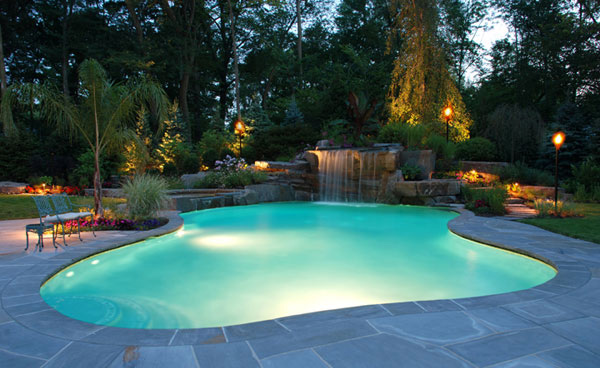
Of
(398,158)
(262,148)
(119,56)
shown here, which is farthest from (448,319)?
(119,56)

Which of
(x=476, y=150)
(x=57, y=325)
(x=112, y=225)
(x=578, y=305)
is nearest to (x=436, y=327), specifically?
(x=578, y=305)

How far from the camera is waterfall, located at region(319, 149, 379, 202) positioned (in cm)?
1145

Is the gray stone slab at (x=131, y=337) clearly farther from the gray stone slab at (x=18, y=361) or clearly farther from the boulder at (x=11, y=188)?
the boulder at (x=11, y=188)

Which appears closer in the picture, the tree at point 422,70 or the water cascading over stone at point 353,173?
the water cascading over stone at point 353,173

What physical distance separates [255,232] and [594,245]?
5.63m

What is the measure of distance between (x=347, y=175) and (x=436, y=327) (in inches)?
380

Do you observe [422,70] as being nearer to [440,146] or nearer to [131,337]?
[440,146]

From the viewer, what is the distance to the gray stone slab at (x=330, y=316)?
2.43 m

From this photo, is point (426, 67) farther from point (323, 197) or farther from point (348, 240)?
point (348, 240)

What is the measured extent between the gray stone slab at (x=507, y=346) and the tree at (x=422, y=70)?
10969 millimetres

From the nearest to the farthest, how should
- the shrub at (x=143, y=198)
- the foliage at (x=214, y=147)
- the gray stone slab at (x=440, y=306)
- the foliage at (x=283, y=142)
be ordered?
the gray stone slab at (x=440, y=306), the shrub at (x=143, y=198), the foliage at (x=214, y=147), the foliage at (x=283, y=142)

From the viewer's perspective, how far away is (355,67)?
73.4ft

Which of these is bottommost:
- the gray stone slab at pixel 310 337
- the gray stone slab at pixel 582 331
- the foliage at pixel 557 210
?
the gray stone slab at pixel 310 337

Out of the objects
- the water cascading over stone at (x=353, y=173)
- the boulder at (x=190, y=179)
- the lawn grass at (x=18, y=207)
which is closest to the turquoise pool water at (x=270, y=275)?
the lawn grass at (x=18, y=207)
